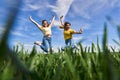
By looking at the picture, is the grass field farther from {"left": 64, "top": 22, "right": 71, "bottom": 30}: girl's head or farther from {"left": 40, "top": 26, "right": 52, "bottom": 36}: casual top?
{"left": 40, "top": 26, "right": 52, "bottom": 36}: casual top

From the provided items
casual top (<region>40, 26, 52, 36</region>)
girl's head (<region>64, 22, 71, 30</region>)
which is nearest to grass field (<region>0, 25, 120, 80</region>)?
girl's head (<region>64, 22, 71, 30</region>)

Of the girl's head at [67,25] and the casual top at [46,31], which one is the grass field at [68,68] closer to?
the girl's head at [67,25]

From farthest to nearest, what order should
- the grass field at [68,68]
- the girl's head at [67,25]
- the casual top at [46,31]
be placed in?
the casual top at [46,31]
the girl's head at [67,25]
the grass field at [68,68]

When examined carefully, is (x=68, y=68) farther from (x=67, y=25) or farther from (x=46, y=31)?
(x=46, y=31)

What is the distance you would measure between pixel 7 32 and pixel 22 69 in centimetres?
6

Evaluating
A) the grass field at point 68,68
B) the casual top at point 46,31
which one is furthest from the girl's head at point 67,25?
the grass field at point 68,68

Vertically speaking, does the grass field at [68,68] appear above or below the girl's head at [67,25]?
below

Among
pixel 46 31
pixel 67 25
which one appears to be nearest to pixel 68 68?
pixel 67 25

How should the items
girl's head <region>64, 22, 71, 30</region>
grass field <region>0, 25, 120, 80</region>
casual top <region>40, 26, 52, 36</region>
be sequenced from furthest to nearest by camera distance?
1. casual top <region>40, 26, 52, 36</region>
2. girl's head <region>64, 22, 71, 30</region>
3. grass field <region>0, 25, 120, 80</region>

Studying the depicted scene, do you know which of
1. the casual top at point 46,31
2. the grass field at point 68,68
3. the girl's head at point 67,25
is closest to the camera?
the grass field at point 68,68

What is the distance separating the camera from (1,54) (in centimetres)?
29

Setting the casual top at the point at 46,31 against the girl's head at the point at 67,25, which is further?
the casual top at the point at 46,31

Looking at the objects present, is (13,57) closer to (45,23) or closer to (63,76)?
(63,76)

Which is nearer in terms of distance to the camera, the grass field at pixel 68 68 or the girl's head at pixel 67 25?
the grass field at pixel 68 68
